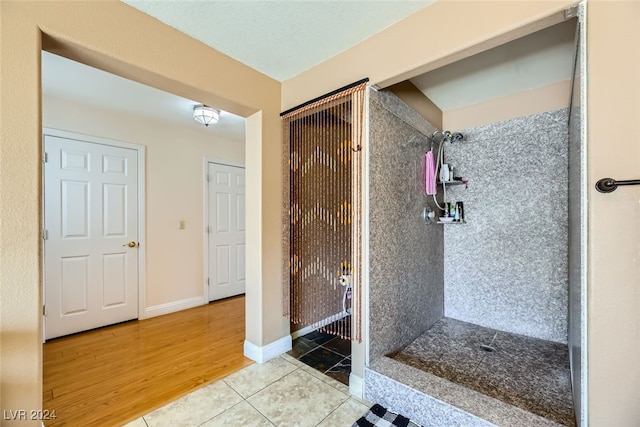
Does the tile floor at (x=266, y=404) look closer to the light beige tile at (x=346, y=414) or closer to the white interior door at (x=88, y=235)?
the light beige tile at (x=346, y=414)

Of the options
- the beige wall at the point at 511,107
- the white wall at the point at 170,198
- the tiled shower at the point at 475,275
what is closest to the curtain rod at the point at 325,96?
the tiled shower at the point at 475,275

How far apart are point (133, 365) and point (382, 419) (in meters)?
1.98

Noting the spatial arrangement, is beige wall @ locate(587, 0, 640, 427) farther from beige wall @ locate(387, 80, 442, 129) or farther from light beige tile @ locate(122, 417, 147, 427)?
light beige tile @ locate(122, 417, 147, 427)

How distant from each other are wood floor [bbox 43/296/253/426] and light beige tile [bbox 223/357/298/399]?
10cm

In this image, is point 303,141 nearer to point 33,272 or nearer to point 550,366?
point 33,272

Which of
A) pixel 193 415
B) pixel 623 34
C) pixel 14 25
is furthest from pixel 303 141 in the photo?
pixel 193 415

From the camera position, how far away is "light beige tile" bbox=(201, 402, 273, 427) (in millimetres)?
1538

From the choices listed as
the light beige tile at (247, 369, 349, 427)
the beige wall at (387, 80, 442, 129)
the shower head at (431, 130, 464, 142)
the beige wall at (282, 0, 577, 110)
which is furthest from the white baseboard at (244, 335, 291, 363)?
the shower head at (431, 130, 464, 142)

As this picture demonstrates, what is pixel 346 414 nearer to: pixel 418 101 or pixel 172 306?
pixel 418 101

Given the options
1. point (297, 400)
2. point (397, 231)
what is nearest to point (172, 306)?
point (297, 400)

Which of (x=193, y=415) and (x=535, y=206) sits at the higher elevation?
(x=535, y=206)

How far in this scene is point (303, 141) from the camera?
2199mm

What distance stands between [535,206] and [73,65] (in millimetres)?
3972

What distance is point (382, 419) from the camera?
5.16ft
